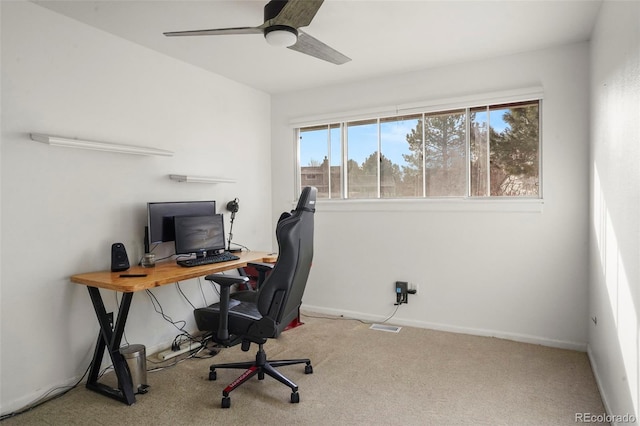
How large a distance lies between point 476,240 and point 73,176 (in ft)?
10.8

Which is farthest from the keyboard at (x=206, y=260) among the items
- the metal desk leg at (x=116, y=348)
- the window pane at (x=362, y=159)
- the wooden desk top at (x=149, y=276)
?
the window pane at (x=362, y=159)

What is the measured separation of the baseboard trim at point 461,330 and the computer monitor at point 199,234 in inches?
58.2

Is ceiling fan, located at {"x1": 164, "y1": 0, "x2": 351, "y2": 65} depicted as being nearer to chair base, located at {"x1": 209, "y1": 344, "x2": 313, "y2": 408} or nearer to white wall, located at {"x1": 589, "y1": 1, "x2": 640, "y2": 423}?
white wall, located at {"x1": 589, "y1": 1, "x2": 640, "y2": 423}

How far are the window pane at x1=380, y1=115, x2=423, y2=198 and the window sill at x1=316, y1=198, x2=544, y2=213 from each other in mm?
141

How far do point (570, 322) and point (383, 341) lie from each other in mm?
1548

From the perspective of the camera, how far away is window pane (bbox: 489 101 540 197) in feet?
11.3

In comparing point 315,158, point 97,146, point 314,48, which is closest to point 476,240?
point 315,158

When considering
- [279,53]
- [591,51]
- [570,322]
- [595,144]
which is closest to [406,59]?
[279,53]

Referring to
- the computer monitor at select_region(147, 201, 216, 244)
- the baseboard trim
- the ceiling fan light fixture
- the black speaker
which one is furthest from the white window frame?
the black speaker

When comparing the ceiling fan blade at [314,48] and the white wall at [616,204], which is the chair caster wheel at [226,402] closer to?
the white wall at [616,204]

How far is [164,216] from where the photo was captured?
3.16 meters

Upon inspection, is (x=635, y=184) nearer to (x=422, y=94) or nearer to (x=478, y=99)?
(x=478, y=99)

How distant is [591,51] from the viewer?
3.01 metres

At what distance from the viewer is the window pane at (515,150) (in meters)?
3.43
